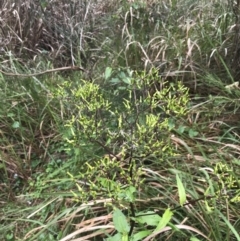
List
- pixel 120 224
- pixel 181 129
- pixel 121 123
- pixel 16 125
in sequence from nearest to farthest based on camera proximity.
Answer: pixel 120 224, pixel 121 123, pixel 181 129, pixel 16 125

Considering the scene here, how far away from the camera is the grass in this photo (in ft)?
5.14

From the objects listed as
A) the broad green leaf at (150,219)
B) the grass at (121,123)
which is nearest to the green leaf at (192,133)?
the grass at (121,123)

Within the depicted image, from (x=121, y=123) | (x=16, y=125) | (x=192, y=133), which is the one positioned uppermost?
(x=121, y=123)

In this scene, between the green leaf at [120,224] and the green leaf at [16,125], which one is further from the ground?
the green leaf at [120,224]

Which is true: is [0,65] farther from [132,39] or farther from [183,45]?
[183,45]

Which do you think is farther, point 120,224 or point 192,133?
point 192,133

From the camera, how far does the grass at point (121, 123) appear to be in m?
1.57

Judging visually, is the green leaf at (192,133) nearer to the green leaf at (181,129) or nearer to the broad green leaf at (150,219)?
the green leaf at (181,129)

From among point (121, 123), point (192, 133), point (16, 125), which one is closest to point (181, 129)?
point (192, 133)

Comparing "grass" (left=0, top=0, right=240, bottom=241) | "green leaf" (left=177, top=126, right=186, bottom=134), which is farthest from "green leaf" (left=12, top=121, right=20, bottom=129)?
"green leaf" (left=177, top=126, right=186, bottom=134)

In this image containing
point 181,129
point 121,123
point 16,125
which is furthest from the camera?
point 16,125

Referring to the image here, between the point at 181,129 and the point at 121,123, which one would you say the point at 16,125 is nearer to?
the point at 181,129

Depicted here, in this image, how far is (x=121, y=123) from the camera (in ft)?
5.28

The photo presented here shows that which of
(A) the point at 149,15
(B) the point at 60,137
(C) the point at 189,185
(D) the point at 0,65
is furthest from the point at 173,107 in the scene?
(A) the point at 149,15
